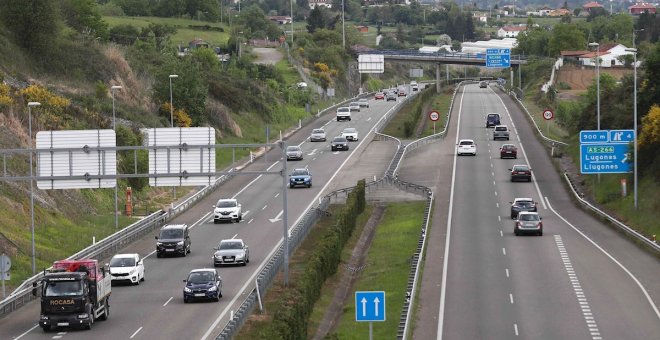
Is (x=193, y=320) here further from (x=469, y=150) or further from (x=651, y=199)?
(x=469, y=150)

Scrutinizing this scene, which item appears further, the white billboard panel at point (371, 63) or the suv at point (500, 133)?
the white billboard panel at point (371, 63)

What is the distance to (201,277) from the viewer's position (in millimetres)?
52531

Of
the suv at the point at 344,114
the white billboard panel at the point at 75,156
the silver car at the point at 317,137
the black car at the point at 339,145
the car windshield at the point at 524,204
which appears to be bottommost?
the car windshield at the point at 524,204

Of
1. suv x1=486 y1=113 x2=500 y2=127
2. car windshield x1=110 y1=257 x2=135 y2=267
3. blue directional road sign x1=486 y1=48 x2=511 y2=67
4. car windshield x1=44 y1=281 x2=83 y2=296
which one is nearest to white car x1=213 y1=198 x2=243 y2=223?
car windshield x1=110 y1=257 x2=135 y2=267

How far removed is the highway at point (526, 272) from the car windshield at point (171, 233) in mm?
12414

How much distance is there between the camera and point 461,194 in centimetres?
8531

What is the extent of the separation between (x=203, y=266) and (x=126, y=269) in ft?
18.4

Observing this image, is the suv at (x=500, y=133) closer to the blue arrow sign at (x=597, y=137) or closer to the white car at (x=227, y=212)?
the blue arrow sign at (x=597, y=137)

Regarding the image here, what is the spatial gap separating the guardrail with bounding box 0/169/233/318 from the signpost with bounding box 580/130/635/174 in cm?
2470

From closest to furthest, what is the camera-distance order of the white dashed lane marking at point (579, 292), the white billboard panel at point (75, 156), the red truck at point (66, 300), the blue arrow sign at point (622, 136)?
the white dashed lane marking at point (579, 292) < the red truck at point (66, 300) < the white billboard panel at point (75, 156) < the blue arrow sign at point (622, 136)

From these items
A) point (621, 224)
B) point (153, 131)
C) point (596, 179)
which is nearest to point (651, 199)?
point (621, 224)

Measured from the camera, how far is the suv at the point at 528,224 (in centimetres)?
6806

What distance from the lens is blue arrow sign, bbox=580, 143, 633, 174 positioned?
7719 cm

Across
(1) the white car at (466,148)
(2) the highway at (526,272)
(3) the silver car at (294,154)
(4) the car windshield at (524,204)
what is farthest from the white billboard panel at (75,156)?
(1) the white car at (466,148)
